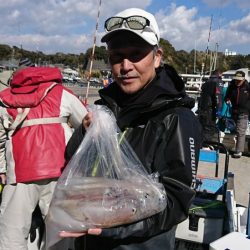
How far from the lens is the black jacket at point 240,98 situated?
9180mm

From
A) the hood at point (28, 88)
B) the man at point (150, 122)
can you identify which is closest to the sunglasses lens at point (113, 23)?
the man at point (150, 122)

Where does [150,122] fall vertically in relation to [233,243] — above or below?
above

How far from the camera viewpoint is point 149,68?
1.77 m

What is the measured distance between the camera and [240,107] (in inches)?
363

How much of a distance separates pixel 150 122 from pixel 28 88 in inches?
68.1

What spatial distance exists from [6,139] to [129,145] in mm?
1811

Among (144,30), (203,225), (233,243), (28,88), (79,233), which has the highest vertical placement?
(144,30)

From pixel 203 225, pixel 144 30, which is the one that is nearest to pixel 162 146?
pixel 144 30

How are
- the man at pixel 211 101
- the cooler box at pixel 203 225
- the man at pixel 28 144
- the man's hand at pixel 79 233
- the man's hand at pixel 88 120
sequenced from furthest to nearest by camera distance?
the man at pixel 211 101 → the cooler box at pixel 203 225 → the man at pixel 28 144 → the man's hand at pixel 88 120 → the man's hand at pixel 79 233

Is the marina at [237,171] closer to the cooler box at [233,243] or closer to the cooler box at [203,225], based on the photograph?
the cooler box at [203,225]

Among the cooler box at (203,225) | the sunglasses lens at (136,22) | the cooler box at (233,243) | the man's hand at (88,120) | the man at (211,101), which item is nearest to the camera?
the sunglasses lens at (136,22)

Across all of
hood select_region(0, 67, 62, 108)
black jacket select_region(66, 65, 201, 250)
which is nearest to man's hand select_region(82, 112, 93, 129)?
black jacket select_region(66, 65, 201, 250)

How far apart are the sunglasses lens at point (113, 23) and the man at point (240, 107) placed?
7.86m

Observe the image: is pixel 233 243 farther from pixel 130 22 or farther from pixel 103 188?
pixel 130 22
